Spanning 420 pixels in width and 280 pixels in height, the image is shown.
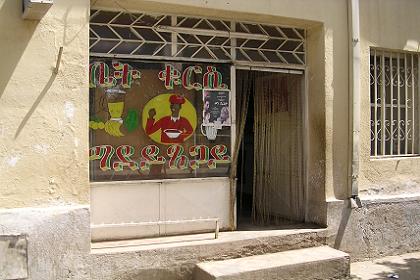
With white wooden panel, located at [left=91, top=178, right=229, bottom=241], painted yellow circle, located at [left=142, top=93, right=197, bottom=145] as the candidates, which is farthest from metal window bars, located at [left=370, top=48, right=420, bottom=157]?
painted yellow circle, located at [left=142, top=93, right=197, bottom=145]

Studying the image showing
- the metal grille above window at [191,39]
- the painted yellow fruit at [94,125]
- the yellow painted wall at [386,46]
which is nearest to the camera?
the painted yellow fruit at [94,125]

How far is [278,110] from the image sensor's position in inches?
273

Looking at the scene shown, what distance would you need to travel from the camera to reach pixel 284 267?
17.6 feet

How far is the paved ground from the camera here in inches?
234

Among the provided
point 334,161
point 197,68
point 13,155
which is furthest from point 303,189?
point 13,155

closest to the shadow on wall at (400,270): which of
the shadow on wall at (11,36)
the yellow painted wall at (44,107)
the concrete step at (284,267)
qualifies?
the concrete step at (284,267)

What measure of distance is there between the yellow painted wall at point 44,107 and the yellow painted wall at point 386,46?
12.2 feet

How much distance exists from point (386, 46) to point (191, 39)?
2823mm

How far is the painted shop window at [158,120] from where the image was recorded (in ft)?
17.8

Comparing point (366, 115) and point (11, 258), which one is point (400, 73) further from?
point (11, 258)

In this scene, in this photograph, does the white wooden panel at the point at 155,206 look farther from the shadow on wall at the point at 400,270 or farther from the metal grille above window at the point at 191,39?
the shadow on wall at the point at 400,270

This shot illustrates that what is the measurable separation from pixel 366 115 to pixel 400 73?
106 centimetres

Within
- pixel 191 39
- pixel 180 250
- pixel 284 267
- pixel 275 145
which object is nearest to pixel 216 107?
pixel 191 39

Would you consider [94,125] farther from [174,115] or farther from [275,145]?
[275,145]
